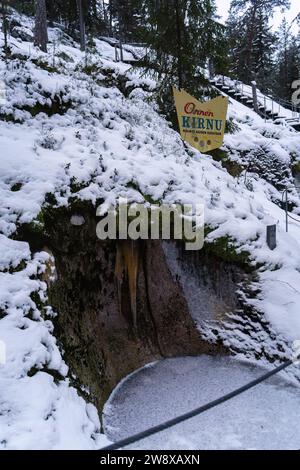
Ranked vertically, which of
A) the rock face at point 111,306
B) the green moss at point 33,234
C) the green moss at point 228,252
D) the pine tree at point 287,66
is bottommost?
the rock face at point 111,306

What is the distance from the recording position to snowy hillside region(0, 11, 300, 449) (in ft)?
11.3

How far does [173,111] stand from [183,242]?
598cm

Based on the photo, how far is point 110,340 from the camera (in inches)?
206

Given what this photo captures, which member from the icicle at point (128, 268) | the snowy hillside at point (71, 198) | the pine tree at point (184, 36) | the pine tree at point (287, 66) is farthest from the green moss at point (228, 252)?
the pine tree at point (287, 66)

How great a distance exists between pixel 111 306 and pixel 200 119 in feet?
16.8

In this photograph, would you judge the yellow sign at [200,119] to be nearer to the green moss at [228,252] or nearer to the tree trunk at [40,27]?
the green moss at [228,252]

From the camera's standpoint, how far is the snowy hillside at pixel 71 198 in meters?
3.43

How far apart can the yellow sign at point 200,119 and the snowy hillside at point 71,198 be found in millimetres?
453

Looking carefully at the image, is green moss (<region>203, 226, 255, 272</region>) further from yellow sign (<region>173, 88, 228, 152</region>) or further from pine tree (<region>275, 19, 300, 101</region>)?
pine tree (<region>275, 19, 300, 101</region>)

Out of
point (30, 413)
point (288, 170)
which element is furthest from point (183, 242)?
point (288, 170)

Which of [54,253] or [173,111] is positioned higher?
[173,111]

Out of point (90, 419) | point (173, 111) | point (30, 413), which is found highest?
point (173, 111)

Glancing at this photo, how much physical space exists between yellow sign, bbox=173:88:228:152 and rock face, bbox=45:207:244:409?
12.5 feet
